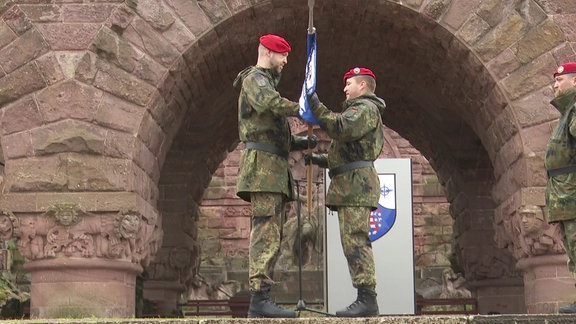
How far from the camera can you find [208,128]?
1557cm

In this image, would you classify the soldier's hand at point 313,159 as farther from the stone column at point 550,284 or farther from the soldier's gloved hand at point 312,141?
the stone column at point 550,284

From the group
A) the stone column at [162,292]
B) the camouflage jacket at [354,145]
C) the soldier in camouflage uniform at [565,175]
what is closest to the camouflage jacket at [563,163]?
the soldier in camouflage uniform at [565,175]

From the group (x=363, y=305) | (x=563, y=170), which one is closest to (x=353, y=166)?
(x=363, y=305)

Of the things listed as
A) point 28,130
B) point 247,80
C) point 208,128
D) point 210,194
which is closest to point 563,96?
point 247,80

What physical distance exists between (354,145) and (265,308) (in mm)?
1374

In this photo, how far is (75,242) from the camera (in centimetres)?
1018

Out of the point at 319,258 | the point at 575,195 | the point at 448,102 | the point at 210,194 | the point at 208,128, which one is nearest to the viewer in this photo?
the point at 575,195

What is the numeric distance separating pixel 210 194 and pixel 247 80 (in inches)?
669

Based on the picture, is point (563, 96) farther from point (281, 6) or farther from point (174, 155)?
point (174, 155)

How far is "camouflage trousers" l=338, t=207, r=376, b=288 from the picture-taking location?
7996 millimetres

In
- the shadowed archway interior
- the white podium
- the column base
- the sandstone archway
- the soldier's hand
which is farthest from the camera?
the white podium

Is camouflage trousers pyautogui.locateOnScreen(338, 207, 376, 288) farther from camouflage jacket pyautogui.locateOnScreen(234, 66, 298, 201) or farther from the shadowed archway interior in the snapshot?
the shadowed archway interior

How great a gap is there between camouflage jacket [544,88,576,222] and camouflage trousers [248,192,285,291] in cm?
199

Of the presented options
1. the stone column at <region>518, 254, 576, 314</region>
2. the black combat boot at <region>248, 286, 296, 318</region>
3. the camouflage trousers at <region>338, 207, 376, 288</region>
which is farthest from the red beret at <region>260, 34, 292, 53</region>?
the stone column at <region>518, 254, 576, 314</region>
